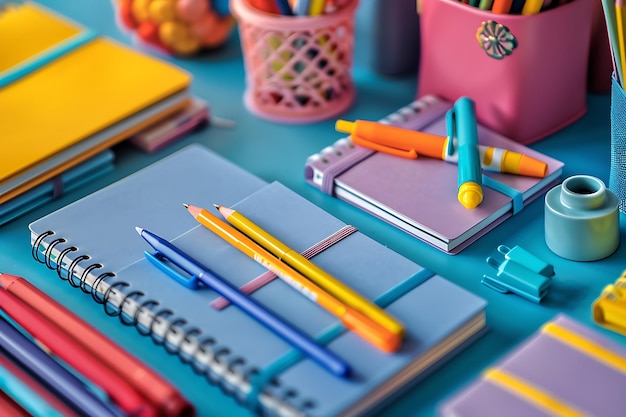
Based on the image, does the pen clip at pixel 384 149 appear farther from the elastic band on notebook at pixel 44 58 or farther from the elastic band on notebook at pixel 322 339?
the elastic band on notebook at pixel 44 58

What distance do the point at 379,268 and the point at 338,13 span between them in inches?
12.7

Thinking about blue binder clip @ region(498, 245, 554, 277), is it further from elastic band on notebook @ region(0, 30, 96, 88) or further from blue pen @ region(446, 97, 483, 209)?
elastic band on notebook @ region(0, 30, 96, 88)

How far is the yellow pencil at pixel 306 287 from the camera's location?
0.69 m

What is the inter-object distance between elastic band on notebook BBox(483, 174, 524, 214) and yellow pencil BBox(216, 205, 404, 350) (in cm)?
20

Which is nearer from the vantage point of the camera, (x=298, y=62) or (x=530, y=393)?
(x=530, y=393)

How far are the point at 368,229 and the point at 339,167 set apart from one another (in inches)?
3.1

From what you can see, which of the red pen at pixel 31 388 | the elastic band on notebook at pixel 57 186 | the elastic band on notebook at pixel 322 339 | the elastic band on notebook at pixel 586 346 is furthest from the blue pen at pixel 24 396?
the elastic band on notebook at pixel 586 346

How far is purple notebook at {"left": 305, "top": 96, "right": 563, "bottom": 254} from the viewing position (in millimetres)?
827

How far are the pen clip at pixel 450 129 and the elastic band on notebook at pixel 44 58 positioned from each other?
44 cm

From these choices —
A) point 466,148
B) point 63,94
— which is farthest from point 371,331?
point 63,94

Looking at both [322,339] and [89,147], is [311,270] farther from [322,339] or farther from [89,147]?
[89,147]

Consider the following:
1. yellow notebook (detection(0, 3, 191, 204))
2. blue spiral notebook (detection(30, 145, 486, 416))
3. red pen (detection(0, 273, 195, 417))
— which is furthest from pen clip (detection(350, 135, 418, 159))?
red pen (detection(0, 273, 195, 417))

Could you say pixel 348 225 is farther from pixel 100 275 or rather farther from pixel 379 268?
pixel 100 275

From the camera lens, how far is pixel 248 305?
0.73 m
